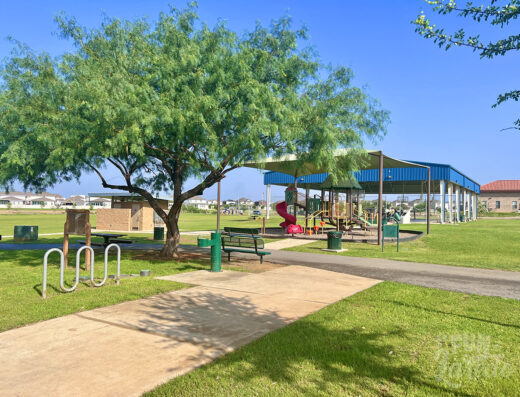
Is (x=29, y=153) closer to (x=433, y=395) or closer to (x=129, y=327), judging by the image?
(x=129, y=327)

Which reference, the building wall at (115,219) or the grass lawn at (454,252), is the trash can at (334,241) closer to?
the grass lawn at (454,252)

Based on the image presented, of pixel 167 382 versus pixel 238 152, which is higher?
pixel 238 152

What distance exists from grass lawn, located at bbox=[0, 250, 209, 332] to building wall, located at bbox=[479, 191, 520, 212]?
299ft

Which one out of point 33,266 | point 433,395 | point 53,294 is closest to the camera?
point 433,395

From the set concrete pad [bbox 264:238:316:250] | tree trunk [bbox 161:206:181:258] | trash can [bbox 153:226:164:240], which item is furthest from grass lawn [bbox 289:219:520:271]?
trash can [bbox 153:226:164:240]

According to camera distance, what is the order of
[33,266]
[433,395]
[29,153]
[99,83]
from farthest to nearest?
1. [33,266]
2. [29,153]
3. [99,83]
4. [433,395]

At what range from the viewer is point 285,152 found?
457 inches

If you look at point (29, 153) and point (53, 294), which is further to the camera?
point (29, 153)

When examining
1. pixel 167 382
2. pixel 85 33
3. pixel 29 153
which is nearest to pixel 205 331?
pixel 167 382

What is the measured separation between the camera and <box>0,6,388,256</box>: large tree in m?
8.48

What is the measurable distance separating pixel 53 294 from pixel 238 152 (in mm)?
5179

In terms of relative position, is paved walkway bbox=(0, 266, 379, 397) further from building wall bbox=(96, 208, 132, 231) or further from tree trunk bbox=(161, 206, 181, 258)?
building wall bbox=(96, 208, 132, 231)

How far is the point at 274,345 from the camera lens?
15.5ft

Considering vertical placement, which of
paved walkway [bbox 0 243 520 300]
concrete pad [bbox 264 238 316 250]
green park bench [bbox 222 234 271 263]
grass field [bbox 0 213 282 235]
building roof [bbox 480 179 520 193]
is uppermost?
building roof [bbox 480 179 520 193]
